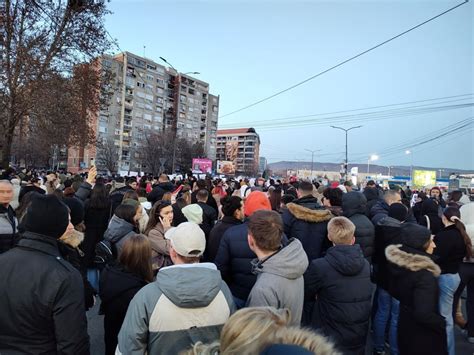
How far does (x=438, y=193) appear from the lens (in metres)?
11.2

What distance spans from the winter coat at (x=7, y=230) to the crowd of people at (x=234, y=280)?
0.01m

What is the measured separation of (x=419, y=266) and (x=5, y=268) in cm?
333

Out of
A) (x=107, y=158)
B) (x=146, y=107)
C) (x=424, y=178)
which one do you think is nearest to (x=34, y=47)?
(x=424, y=178)

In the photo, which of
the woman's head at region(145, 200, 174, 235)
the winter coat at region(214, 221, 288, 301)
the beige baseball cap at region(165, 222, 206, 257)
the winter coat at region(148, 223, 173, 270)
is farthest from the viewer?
the woman's head at region(145, 200, 174, 235)

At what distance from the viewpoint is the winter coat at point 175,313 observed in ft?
6.72

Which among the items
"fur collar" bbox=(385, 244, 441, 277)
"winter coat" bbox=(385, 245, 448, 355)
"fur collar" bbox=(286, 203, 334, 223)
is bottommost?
"winter coat" bbox=(385, 245, 448, 355)

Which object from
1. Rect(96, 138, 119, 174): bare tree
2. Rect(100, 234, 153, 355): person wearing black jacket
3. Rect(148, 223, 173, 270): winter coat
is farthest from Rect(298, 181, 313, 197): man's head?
Rect(96, 138, 119, 174): bare tree

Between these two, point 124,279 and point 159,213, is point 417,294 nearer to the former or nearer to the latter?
point 124,279

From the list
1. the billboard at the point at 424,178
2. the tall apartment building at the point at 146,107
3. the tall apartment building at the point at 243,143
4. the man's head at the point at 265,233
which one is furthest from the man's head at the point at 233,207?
the tall apartment building at the point at 243,143

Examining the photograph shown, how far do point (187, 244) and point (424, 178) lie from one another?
33719 mm

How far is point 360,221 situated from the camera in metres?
4.86

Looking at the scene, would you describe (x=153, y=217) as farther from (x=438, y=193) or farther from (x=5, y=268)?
(x=438, y=193)

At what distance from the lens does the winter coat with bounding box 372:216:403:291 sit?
4.83 metres

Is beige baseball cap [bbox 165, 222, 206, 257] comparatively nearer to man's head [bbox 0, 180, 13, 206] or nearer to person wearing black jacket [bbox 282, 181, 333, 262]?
person wearing black jacket [bbox 282, 181, 333, 262]
